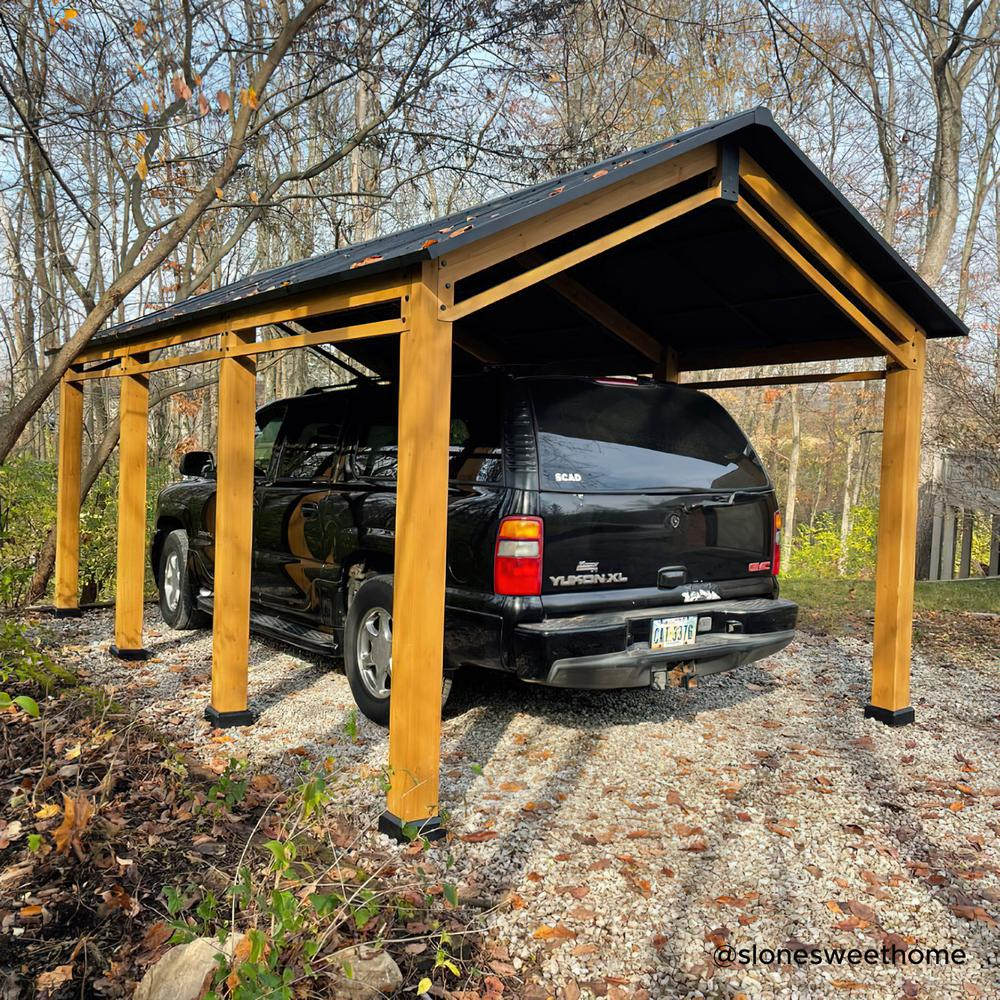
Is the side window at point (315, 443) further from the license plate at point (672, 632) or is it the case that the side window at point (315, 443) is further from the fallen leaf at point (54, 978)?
the fallen leaf at point (54, 978)

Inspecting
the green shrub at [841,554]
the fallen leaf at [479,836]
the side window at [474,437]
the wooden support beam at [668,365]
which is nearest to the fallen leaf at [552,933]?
the fallen leaf at [479,836]

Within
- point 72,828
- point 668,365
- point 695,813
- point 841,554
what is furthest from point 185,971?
point 841,554

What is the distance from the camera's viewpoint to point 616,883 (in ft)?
11.8

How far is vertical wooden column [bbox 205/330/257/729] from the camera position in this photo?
212 inches

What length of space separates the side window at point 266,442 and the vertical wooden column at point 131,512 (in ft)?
2.88

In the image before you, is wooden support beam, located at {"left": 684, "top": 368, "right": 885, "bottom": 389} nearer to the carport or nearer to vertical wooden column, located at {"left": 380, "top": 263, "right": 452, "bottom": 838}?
the carport

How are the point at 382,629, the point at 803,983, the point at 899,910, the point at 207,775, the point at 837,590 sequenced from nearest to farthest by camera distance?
the point at 803,983
the point at 899,910
the point at 207,775
the point at 382,629
the point at 837,590

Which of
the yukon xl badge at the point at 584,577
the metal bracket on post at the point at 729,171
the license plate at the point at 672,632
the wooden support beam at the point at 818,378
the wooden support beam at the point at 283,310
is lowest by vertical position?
the license plate at the point at 672,632

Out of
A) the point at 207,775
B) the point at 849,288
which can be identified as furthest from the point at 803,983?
the point at 849,288

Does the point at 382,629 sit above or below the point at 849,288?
below

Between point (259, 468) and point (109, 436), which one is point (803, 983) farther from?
point (109, 436)

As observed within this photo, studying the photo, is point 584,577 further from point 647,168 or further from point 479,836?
point 647,168

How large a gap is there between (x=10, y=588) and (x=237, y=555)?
449cm

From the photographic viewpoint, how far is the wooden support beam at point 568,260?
13.0ft
